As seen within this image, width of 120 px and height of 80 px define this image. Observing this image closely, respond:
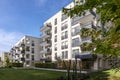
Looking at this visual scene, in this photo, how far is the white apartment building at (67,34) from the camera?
159 ft

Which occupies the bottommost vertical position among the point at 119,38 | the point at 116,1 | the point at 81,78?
the point at 81,78

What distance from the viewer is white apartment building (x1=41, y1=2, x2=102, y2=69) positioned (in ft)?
159

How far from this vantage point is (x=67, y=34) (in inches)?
2263

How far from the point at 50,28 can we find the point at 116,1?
219 ft

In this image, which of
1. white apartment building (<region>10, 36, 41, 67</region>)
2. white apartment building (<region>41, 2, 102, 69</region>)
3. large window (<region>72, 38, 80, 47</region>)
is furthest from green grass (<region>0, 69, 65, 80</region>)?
white apartment building (<region>10, 36, 41, 67</region>)

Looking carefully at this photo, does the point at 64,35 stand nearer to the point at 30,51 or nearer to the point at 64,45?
the point at 64,45

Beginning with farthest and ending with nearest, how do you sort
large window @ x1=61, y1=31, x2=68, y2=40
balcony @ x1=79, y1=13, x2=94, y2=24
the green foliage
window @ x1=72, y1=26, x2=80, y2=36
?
large window @ x1=61, y1=31, x2=68, y2=40 → window @ x1=72, y1=26, x2=80, y2=36 → balcony @ x1=79, y1=13, x2=94, y2=24 → the green foliage

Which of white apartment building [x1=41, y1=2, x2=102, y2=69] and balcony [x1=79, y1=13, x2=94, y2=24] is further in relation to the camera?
white apartment building [x1=41, y1=2, x2=102, y2=69]

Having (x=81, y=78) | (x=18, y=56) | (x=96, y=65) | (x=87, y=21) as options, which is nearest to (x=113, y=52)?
(x=81, y=78)

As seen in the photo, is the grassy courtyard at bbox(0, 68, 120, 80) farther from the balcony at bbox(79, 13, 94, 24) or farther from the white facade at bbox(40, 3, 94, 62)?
the balcony at bbox(79, 13, 94, 24)

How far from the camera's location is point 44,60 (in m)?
72.3

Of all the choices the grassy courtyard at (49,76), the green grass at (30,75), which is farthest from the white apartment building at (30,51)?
the grassy courtyard at (49,76)

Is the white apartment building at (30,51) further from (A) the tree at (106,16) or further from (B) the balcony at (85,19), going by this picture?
(A) the tree at (106,16)

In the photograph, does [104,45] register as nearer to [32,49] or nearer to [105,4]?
[105,4]
